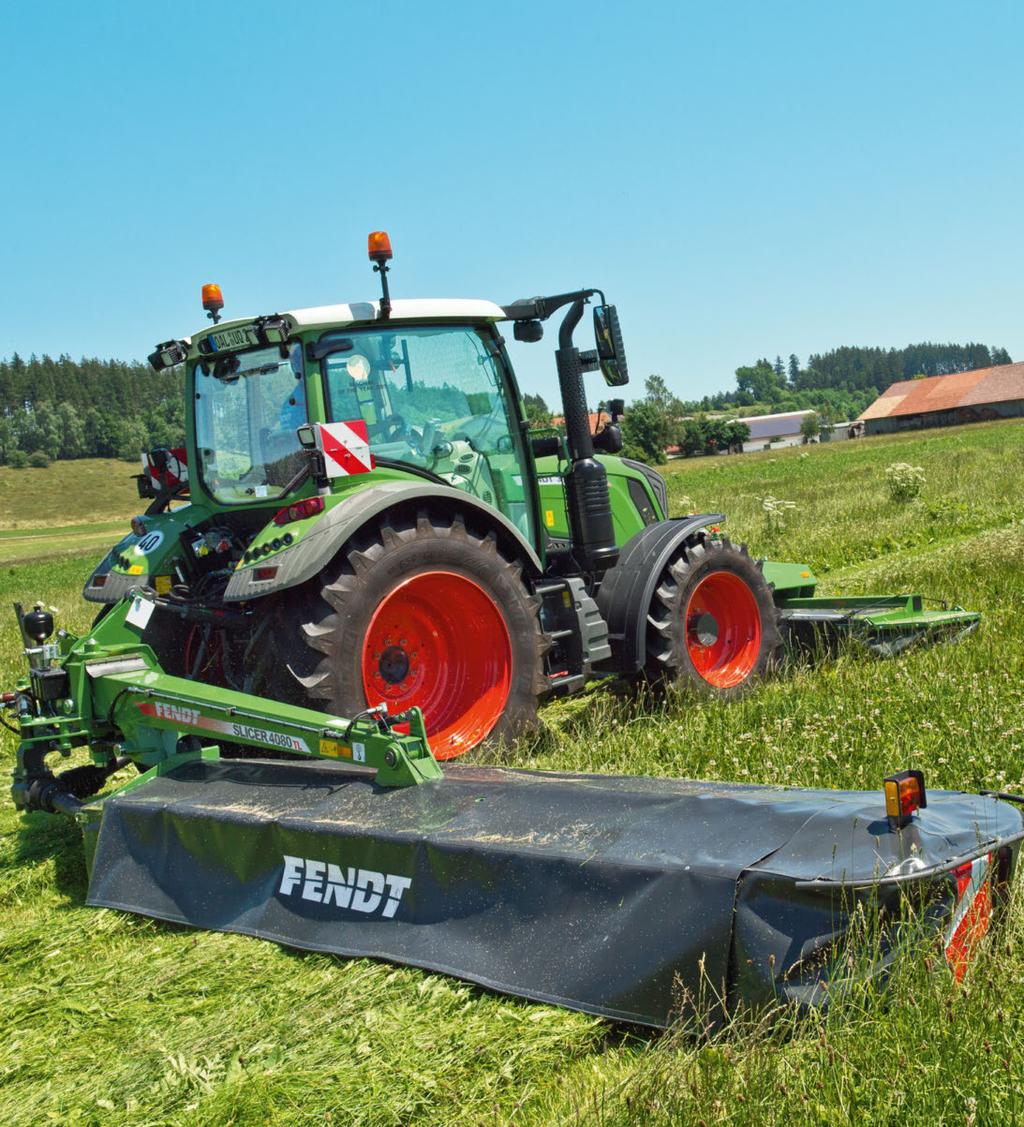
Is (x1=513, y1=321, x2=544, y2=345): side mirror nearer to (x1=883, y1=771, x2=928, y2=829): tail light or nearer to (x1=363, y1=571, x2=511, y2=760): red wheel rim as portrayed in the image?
(x1=363, y1=571, x2=511, y2=760): red wheel rim

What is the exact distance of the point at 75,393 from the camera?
106m

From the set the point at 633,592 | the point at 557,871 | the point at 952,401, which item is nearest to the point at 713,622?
the point at 633,592

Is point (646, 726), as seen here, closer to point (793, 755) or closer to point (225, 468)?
point (793, 755)

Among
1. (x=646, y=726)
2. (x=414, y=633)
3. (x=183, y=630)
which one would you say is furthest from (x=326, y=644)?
(x=646, y=726)

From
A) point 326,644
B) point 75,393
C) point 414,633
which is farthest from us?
point 75,393

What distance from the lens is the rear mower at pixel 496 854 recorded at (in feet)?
8.91

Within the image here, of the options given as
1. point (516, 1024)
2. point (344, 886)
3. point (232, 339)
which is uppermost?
point (232, 339)

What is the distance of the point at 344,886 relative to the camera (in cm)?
354

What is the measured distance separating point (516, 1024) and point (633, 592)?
3515mm

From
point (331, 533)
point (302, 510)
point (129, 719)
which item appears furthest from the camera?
point (302, 510)

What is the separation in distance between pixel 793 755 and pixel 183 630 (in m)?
3.12

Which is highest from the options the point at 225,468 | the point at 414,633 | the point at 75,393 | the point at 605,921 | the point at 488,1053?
the point at 75,393

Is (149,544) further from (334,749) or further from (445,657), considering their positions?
(334,749)

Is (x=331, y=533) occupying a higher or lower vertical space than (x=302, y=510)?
lower
